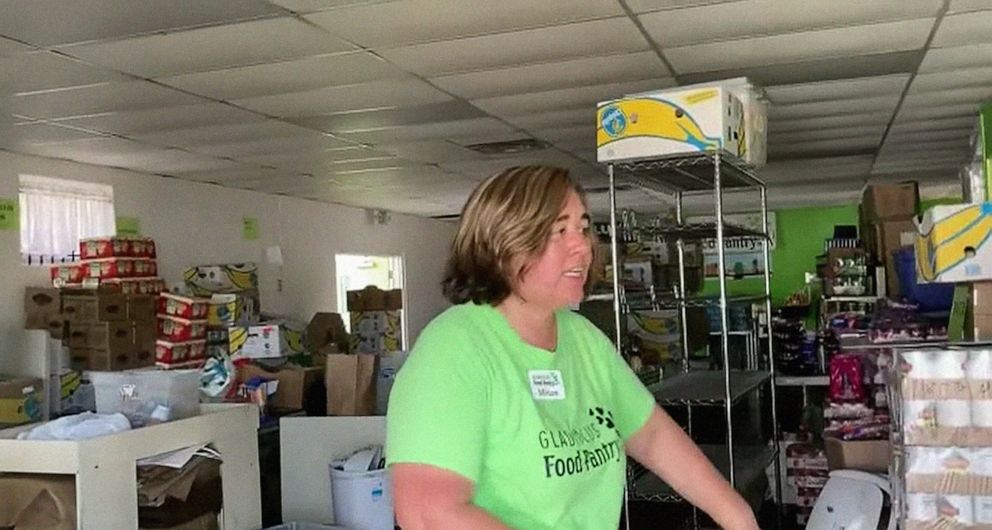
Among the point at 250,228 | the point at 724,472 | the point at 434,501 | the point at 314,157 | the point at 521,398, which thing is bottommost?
the point at 724,472

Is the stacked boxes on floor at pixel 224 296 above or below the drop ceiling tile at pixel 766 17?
below

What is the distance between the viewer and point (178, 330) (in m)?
5.77

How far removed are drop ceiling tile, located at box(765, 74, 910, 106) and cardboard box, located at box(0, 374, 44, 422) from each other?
3.70 m

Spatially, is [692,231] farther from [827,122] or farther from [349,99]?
[827,122]

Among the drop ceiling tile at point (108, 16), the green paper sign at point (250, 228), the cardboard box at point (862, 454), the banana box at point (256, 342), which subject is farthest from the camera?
the green paper sign at point (250, 228)

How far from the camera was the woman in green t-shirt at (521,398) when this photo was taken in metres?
1.29

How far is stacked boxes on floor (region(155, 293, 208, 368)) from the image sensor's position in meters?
5.72

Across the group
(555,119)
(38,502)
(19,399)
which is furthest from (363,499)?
(555,119)

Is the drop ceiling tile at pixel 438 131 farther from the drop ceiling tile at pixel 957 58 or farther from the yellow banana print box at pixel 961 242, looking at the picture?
the yellow banana print box at pixel 961 242

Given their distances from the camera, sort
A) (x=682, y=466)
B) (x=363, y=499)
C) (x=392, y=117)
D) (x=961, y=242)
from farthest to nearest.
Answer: (x=392, y=117) < (x=363, y=499) < (x=961, y=242) < (x=682, y=466)

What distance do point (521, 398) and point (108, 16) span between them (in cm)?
222

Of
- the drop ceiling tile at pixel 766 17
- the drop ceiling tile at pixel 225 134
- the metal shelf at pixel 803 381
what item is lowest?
the metal shelf at pixel 803 381

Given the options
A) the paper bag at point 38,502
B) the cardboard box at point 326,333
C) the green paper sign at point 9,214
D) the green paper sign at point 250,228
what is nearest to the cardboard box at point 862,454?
the paper bag at point 38,502

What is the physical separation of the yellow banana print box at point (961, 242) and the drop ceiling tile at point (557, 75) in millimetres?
1212
